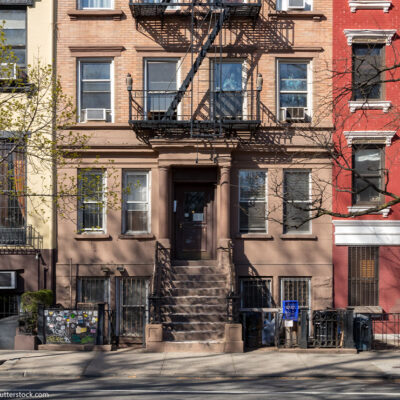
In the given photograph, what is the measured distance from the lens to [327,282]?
1764 cm

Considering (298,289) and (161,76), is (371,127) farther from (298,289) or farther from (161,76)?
(161,76)

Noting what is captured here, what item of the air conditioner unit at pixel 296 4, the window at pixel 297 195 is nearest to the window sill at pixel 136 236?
the window at pixel 297 195

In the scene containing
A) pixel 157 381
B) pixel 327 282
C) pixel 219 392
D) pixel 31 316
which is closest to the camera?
pixel 219 392

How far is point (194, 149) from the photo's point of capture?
56.7 ft

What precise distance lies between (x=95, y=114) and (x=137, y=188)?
2.52 m

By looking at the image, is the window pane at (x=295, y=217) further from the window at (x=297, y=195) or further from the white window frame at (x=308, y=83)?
the white window frame at (x=308, y=83)

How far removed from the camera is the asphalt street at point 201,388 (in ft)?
37.2

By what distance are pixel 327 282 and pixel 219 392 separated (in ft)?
22.8

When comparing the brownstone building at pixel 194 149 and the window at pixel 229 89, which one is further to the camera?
the window at pixel 229 89

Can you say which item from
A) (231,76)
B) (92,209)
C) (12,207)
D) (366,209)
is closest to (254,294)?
(366,209)

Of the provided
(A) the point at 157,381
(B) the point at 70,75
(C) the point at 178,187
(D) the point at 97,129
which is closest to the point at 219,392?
(A) the point at 157,381

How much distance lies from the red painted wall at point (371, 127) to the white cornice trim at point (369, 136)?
0.15m

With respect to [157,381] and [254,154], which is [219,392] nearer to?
[157,381]

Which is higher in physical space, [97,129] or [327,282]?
[97,129]
